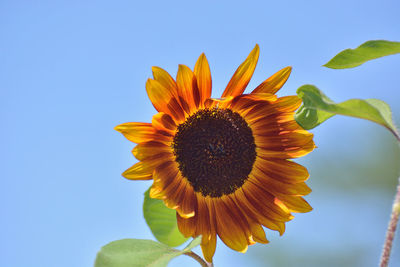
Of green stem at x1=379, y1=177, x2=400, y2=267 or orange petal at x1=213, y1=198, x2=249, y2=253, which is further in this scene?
orange petal at x1=213, y1=198, x2=249, y2=253

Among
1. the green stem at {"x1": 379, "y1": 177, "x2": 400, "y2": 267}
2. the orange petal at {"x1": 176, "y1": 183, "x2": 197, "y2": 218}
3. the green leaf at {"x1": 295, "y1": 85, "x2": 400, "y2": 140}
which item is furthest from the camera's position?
the orange petal at {"x1": 176, "y1": 183, "x2": 197, "y2": 218}

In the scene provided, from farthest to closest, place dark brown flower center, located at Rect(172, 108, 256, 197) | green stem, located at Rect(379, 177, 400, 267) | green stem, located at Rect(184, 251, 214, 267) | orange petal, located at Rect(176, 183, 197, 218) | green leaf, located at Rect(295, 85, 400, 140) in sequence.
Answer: dark brown flower center, located at Rect(172, 108, 256, 197) → orange petal, located at Rect(176, 183, 197, 218) → green stem, located at Rect(184, 251, 214, 267) → green leaf, located at Rect(295, 85, 400, 140) → green stem, located at Rect(379, 177, 400, 267)

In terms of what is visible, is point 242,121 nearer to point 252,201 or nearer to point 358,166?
point 252,201

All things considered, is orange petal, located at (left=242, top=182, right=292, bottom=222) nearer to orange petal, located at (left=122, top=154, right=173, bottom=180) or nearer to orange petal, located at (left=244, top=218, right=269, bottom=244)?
orange petal, located at (left=244, top=218, right=269, bottom=244)

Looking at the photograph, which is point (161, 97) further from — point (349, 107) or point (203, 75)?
point (349, 107)

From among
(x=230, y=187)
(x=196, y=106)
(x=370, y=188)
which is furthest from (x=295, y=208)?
(x=370, y=188)

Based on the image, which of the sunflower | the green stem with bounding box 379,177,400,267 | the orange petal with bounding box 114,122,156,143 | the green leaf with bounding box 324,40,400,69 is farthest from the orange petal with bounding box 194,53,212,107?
the green stem with bounding box 379,177,400,267
